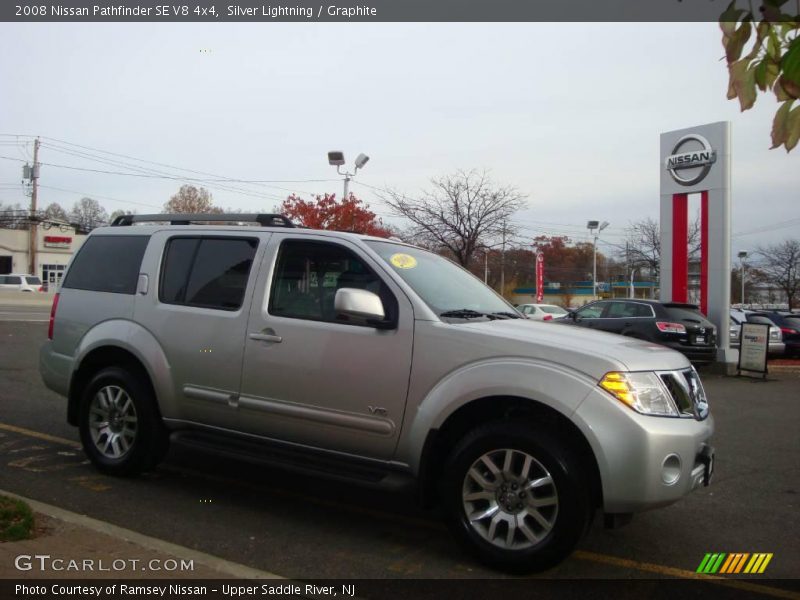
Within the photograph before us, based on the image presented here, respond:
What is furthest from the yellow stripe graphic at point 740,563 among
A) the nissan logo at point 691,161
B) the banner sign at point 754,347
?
the nissan logo at point 691,161

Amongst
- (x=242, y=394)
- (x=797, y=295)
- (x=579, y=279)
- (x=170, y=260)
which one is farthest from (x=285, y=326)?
(x=579, y=279)

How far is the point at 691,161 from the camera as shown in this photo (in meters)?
16.8

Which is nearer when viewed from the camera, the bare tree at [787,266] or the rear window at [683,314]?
the rear window at [683,314]

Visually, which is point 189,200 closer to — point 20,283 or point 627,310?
point 20,283

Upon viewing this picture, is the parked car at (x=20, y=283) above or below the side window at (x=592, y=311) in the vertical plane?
above

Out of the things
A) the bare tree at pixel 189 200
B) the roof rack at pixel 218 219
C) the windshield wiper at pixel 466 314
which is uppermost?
the bare tree at pixel 189 200

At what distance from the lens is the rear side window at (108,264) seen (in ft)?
18.9

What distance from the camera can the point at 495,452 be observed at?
3951 millimetres

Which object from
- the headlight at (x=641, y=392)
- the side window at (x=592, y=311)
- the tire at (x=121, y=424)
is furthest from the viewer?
the side window at (x=592, y=311)

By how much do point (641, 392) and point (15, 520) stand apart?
362 centimetres

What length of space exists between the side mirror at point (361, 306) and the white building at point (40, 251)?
193 feet

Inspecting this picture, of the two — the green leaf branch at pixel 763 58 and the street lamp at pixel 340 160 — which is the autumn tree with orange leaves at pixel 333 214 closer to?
the street lamp at pixel 340 160

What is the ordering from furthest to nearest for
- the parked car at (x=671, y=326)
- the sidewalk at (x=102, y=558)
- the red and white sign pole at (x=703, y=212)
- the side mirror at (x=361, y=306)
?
the red and white sign pole at (x=703, y=212) → the parked car at (x=671, y=326) → the side mirror at (x=361, y=306) → the sidewalk at (x=102, y=558)

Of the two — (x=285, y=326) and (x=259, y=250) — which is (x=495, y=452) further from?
(x=259, y=250)
